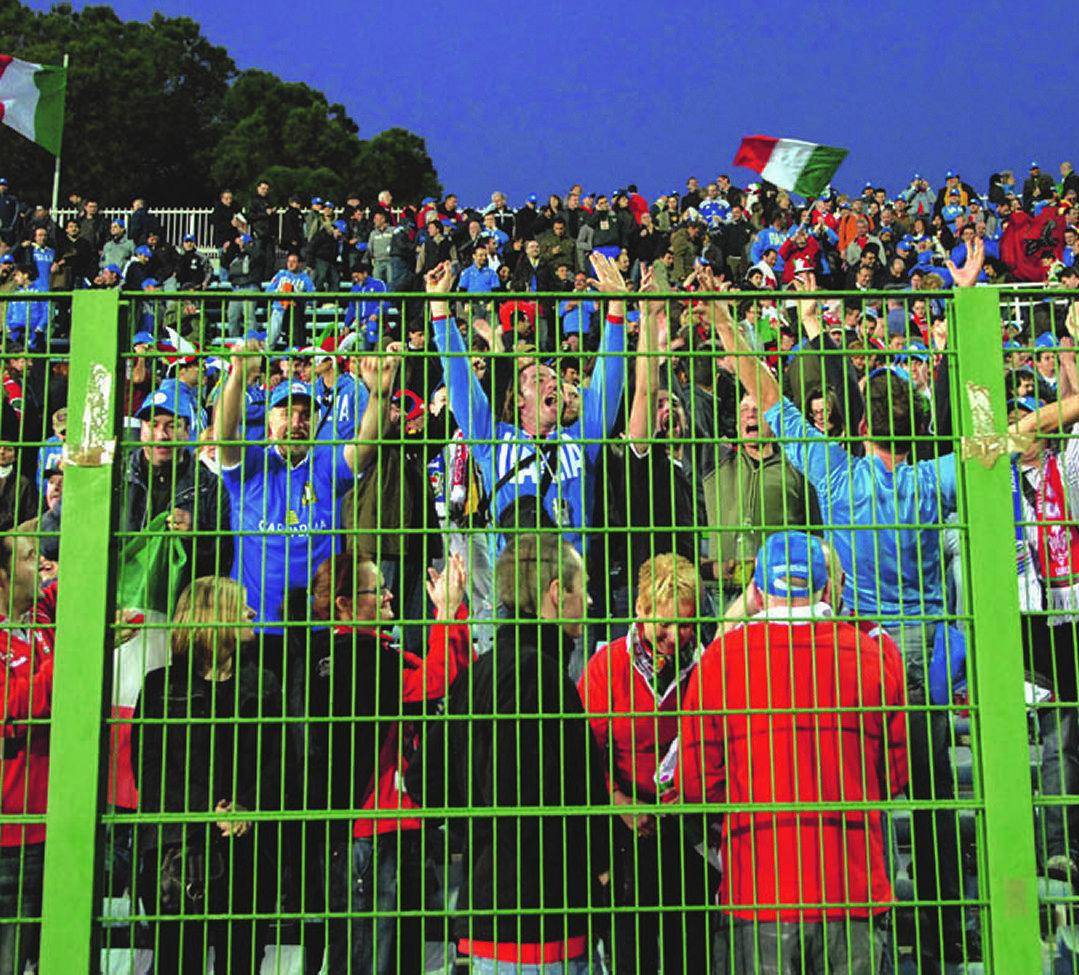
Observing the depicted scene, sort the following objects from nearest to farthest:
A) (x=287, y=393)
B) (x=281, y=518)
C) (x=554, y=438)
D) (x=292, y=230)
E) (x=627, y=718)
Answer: (x=627, y=718)
(x=554, y=438)
(x=287, y=393)
(x=281, y=518)
(x=292, y=230)

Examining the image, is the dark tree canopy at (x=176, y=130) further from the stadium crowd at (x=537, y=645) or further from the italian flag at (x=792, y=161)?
the stadium crowd at (x=537, y=645)

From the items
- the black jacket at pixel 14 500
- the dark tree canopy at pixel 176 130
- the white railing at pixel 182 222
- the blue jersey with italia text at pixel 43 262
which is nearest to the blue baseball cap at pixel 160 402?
the black jacket at pixel 14 500

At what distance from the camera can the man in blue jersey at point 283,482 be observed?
138 inches

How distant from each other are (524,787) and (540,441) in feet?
3.20

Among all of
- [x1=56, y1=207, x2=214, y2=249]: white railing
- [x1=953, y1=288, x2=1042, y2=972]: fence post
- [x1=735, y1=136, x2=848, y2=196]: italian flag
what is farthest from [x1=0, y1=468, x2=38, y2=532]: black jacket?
[x1=56, y1=207, x2=214, y2=249]: white railing

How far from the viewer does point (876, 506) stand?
369 centimetres

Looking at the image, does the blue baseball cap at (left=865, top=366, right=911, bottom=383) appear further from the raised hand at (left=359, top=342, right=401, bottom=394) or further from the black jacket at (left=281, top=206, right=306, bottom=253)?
the black jacket at (left=281, top=206, right=306, bottom=253)

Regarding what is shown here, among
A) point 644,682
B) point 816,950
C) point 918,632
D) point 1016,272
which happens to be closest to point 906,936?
point 918,632

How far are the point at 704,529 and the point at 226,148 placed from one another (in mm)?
53025

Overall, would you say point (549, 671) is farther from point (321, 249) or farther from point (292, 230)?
point (292, 230)

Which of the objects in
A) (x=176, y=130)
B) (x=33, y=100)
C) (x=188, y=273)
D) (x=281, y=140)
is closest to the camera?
(x=33, y=100)

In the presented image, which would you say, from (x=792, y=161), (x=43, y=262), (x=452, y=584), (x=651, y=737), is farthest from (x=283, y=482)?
(x=43, y=262)

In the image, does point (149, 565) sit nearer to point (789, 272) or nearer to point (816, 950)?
point (816, 950)

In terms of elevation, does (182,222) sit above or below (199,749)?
above
